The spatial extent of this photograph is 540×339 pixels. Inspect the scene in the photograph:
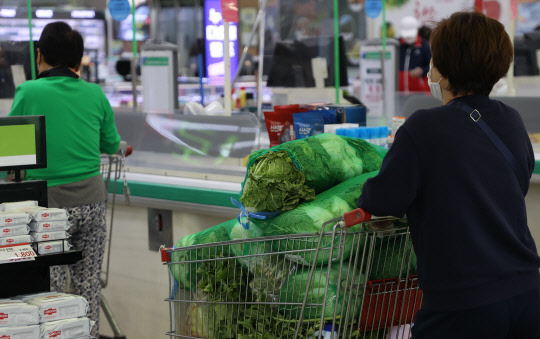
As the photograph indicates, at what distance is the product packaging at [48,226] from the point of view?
2.50 meters

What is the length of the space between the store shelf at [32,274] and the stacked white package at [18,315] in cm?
11

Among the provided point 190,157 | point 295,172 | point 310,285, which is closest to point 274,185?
point 295,172

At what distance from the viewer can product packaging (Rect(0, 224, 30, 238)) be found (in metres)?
2.42

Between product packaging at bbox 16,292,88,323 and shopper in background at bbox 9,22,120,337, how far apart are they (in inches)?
49.6

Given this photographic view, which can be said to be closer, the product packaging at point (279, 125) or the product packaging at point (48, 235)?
the product packaging at point (48, 235)

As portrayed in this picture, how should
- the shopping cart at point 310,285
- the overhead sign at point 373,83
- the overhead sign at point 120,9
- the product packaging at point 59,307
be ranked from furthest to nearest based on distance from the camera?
the overhead sign at point 373,83, the overhead sign at point 120,9, the product packaging at point 59,307, the shopping cart at point 310,285

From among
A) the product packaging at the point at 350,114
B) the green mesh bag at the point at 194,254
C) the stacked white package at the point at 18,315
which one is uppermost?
the product packaging at the point at 350,114

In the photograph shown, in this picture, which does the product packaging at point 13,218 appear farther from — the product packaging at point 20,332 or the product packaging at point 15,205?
the product packaging at point 20,332

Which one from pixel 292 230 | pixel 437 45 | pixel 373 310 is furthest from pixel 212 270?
pixel 437 45

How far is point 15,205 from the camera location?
8.45 ft

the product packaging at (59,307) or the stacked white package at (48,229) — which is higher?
the stacked white package at (48,229)

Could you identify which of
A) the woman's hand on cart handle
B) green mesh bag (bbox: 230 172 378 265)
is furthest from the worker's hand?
green mesh bag (bbox: 230 172 378 265)

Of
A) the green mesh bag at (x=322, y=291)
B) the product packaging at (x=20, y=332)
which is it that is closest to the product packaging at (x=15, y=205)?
the product packaging at (x=20, y=332)

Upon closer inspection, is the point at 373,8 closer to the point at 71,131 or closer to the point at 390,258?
the point at 71,131
